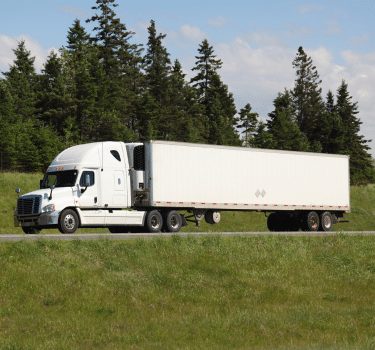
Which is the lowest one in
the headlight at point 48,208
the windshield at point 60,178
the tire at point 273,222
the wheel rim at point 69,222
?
the tire at point 273,222

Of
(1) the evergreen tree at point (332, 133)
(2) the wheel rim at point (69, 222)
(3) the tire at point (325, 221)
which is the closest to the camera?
(2) the wheel rim at point (69, 222)

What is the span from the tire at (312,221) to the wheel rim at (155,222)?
29.3 feet

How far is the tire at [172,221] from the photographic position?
24.0 m

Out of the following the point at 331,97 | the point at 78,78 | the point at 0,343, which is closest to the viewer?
the point at 0,343

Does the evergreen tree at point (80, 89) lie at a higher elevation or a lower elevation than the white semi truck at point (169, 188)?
higher

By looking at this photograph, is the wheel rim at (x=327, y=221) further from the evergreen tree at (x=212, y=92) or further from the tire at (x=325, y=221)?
the evergreen tree at (x=212, y=92)

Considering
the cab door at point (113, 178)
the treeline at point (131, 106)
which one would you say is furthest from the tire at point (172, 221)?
the treeline at point (131, 106)

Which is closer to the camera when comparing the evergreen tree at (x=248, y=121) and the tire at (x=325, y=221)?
the tire at (x=325, y=221)

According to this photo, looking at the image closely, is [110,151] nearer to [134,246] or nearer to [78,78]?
[134,246]

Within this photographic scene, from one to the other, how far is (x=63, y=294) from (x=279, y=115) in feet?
226

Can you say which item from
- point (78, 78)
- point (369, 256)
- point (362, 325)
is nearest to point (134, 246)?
point (362, 325)

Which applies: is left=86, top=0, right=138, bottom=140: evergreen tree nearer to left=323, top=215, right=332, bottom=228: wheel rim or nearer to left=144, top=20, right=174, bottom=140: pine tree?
left=144, top=20, right=174, bottom=140: pine tree

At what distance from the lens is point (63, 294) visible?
42.6ft

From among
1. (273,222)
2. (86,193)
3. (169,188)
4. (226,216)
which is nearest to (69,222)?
(86,193)
